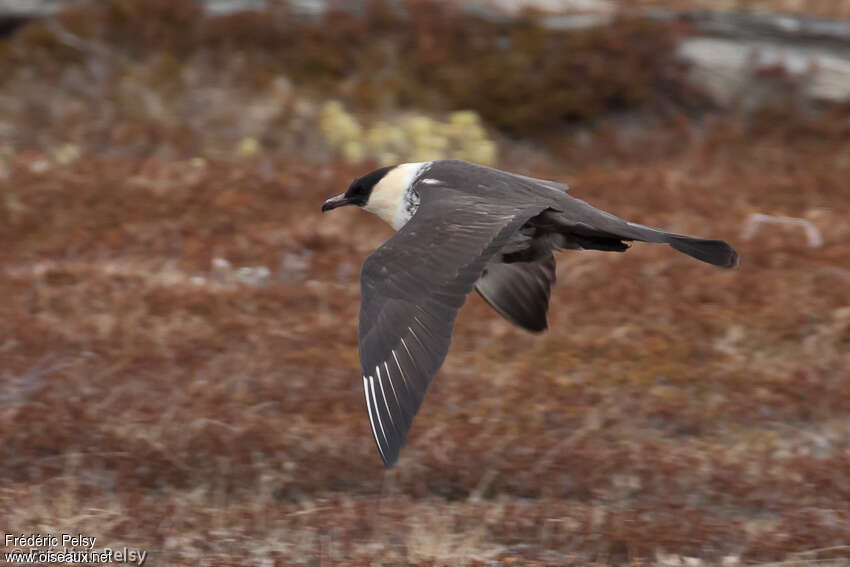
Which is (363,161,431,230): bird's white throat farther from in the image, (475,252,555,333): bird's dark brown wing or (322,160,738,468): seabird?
(475,252,555,333): bird's dark brown wing

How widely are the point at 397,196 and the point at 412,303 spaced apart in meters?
1.40

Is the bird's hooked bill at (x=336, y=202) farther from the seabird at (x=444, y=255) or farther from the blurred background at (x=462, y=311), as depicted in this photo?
the blurred background at (x=462, y=311)

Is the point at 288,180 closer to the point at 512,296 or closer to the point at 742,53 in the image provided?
the point at 512,296

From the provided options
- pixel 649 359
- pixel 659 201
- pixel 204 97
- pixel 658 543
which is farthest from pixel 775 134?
pixel 658 543

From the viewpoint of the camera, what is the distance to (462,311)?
23.9 ft

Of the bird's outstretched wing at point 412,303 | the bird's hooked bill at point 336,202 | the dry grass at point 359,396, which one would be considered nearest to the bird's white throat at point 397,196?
the bird's hooked bill at point 336,202

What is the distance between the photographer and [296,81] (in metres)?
10.8

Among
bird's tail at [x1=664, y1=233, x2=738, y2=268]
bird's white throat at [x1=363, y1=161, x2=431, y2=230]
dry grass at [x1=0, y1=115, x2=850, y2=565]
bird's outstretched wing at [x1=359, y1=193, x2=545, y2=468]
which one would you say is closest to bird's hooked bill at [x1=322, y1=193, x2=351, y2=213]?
bird's white throat at [x1=363, y1=161, x2=431, y2=230]

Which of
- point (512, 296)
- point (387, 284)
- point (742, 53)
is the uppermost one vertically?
point (742, 53)

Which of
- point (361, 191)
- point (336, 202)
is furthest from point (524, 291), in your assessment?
point (336, 202)

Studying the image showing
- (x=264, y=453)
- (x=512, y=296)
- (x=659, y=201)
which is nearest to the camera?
(x=264, y=453)

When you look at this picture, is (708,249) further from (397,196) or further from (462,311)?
(462,311)

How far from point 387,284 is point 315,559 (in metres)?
1.22

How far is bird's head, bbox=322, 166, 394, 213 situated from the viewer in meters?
6.24
